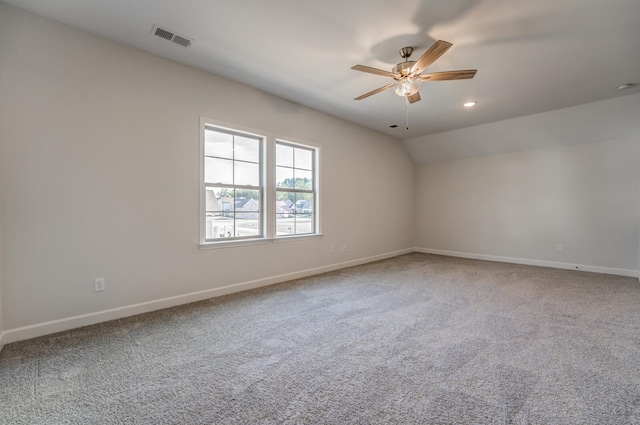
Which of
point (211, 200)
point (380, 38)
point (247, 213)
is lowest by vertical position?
point (247, 213)

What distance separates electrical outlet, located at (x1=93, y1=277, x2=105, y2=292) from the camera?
2.70 meters

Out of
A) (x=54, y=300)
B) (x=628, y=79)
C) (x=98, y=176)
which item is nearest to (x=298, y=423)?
(x=54, y=300)

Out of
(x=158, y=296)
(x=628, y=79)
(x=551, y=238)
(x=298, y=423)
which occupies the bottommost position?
(x=298, y=423)

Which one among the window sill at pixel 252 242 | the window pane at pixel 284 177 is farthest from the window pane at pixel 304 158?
the window sill at pixel 252 242

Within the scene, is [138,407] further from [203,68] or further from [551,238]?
[551,238]

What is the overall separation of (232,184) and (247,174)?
286 mm

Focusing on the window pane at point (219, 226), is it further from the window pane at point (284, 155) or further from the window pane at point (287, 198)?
the window pane at point (284, 155)

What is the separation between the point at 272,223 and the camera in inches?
161

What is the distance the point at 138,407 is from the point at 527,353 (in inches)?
111

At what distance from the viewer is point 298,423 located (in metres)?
1.49

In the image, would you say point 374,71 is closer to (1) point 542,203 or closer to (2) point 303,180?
(2) point 303,180

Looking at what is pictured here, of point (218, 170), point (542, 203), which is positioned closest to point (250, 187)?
point (218, 170)

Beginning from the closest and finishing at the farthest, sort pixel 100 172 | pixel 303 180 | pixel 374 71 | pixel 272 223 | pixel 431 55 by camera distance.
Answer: pixel 431 55 < pixel 374 71 < pixel 100 172 < pixel 272 223 < pixel 303 180

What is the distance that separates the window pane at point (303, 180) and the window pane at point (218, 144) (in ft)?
3.96
